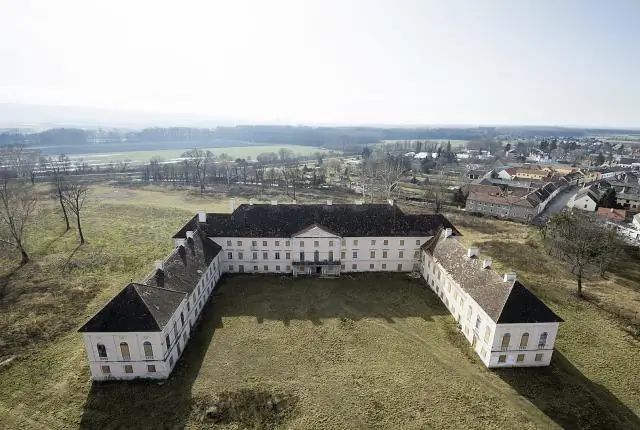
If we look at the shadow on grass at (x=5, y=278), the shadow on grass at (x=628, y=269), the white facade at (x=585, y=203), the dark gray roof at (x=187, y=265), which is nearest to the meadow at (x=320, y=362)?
the shadow on grass at (x=5, y=278)

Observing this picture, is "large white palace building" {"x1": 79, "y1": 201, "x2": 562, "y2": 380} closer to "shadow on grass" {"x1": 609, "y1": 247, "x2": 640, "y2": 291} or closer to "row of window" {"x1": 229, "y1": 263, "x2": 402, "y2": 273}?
"row of window" {"x1": 229, "y1": 263, "x2": 402, "y2": 273}

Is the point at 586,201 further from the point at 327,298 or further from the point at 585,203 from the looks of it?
the point at 327,298

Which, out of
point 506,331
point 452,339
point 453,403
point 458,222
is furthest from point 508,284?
point 458,222

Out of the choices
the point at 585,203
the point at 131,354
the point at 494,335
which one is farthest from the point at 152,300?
the point at 585,203

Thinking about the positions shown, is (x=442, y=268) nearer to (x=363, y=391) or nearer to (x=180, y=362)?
(x=363, y=391)

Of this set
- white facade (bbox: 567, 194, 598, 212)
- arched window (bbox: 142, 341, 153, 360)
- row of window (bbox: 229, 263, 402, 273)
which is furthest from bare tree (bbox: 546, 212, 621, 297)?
arched window (bbox: 142, 341, 153, 360)
